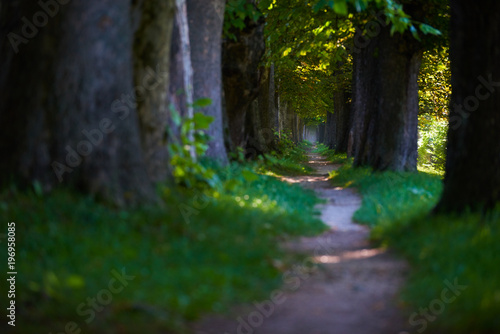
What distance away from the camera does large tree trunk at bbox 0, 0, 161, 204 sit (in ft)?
17.9

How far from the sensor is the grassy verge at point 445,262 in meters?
3.64

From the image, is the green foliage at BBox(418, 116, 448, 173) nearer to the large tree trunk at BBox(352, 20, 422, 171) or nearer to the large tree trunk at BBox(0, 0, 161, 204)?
the large tree trunk at BBox(352, 20, 422, 171)

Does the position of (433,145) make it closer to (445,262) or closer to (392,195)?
(392,195)

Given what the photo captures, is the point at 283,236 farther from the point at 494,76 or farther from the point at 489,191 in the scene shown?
the point at 494,76

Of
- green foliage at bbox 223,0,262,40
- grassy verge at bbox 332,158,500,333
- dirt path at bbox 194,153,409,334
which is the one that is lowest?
dirt path at bbox 194,153,409,334

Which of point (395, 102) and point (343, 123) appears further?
point (343, 123)

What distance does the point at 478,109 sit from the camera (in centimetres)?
637

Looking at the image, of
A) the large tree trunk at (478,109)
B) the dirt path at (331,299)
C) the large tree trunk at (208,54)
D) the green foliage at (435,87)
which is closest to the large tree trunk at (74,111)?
the dirt path at (331,299)

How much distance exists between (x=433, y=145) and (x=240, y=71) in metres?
12.1

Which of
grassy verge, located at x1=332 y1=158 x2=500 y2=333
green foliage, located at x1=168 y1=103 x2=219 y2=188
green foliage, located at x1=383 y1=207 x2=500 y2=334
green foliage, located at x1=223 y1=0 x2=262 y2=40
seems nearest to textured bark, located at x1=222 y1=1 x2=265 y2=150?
green foliage, located at x1=223 y1=0 x2=262 y2=40

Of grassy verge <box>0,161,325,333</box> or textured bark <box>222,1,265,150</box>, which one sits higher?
textured bark <box>222,1,265,150</box>

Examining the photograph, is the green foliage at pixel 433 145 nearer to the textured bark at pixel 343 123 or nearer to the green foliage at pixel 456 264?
the textured bark at pixel 343 123

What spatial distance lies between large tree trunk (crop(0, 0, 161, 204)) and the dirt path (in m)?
2.07

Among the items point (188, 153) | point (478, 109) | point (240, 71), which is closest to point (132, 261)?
point (188, 153)
